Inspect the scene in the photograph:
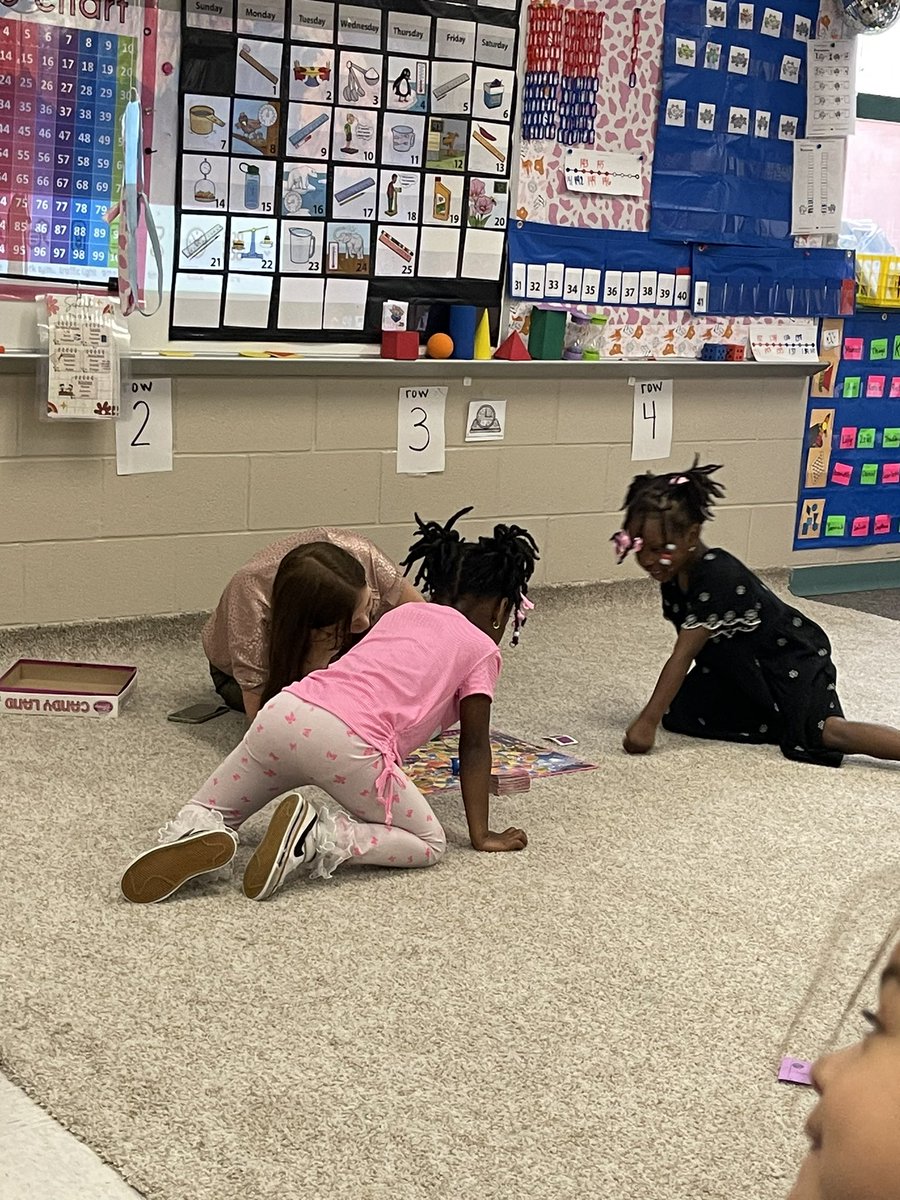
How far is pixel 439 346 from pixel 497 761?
4.53 ft

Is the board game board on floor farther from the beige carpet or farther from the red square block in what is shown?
the red square block

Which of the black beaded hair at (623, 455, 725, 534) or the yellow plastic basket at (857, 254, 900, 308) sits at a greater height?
the yellow plastic basket at (857, 254, 900, 308)

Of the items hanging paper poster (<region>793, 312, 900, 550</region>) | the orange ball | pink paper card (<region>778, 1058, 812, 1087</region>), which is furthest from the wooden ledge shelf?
pink paper card (<region>778, 1058, 812, 1087</region>)

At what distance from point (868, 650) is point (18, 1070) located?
9.69 ft

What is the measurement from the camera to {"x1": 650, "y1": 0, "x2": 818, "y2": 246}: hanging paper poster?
13.8 feet

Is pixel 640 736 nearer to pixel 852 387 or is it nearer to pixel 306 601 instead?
pixel 306 601

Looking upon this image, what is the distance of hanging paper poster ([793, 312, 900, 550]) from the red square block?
62.7 inches

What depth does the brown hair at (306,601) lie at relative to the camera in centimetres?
241

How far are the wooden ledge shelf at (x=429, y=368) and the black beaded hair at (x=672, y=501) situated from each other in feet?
3.00

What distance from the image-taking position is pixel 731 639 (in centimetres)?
313

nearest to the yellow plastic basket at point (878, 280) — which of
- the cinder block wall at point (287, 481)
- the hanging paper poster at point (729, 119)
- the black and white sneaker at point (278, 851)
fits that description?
the hanging paper poster at point (729, 119)

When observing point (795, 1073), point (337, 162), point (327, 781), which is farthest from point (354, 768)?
point (337, 162)

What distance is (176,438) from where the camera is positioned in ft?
11.5

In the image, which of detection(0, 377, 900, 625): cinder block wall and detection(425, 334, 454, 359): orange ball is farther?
detection(425, 334, 454, 359): orange ball
